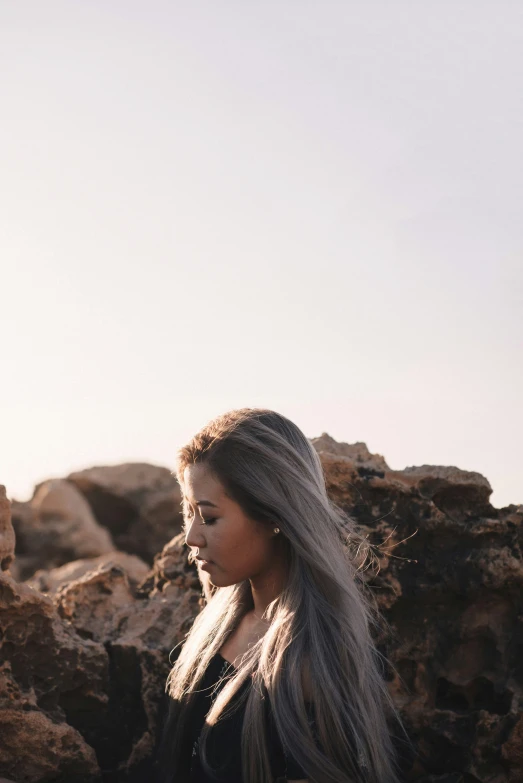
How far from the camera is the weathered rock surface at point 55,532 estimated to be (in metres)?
10.0

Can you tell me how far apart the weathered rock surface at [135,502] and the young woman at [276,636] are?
678 cm

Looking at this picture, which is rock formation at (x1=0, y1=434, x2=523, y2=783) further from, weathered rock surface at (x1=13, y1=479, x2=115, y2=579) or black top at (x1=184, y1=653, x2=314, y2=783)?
weathered rock surface at (x1=13, y1=479, x2=115, y2=579)

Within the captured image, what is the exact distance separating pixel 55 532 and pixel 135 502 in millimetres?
1006

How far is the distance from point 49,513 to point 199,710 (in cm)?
710

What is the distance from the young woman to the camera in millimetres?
3105

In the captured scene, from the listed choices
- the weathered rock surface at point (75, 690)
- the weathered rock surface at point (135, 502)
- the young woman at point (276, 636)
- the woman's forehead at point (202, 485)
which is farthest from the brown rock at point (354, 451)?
the weathered rock surface at point (135, 502)

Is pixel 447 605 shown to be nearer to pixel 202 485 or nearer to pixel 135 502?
pixel 202 485

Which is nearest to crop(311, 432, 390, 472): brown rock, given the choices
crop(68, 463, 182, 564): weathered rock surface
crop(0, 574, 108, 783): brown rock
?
crop(0, 574, 108, 783): brown rock

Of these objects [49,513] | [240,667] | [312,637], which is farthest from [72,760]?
[49,513]

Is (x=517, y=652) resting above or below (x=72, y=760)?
above

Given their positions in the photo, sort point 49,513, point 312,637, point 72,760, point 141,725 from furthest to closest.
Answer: point 49,513 → point 141,725 → point 72,760 → point 312,637

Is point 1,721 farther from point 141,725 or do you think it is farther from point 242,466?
point 242,466

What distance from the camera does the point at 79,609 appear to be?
4555mm

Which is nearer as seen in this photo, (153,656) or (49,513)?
(153,656)
